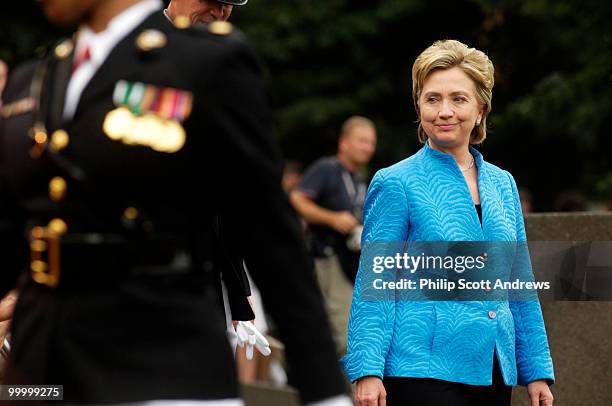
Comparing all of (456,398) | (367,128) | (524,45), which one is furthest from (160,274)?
(524,45)

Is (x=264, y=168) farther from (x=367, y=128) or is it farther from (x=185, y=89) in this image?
(x=367, y=128)

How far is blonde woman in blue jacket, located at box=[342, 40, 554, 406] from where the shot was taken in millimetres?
5062

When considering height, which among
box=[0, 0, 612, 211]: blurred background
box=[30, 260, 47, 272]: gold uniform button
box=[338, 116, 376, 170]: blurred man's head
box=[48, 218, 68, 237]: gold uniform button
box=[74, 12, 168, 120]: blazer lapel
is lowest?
box=[30, 260, 47, 272]: gold uniform button

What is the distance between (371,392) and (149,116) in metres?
2.27

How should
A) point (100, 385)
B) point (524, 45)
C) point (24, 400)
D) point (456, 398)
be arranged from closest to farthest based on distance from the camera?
point (100, 385) → point (24, 400) → point (456, 398) → point (524, 45)

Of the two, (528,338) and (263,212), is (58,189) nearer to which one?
(263,212)

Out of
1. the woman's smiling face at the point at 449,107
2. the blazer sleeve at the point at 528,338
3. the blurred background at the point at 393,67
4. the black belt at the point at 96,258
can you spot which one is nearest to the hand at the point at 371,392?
the blazer sleeve at the point at 528,338

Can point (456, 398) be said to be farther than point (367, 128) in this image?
No

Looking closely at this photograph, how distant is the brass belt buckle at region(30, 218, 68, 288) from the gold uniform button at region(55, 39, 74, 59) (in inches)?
17.6

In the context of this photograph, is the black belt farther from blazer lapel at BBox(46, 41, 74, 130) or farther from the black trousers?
the black trousers

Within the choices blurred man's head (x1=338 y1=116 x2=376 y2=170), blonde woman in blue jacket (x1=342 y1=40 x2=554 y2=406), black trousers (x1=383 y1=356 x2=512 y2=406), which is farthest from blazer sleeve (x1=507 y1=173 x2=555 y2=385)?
blurred man's head (x1=338 y1=116 x2=376 y2=170)

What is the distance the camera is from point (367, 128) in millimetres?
12125

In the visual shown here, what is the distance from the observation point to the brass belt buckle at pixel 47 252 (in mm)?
3010

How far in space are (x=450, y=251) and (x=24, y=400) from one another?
2.29m
